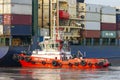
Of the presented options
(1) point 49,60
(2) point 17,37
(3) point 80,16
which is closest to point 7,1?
(2) point 17,37

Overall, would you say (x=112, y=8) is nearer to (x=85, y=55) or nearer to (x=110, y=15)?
(x=110, y=15)

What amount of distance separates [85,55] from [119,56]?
353 inches

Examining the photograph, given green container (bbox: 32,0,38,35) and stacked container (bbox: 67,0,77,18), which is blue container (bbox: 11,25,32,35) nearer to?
green container (bbox: 32,0,38,35)

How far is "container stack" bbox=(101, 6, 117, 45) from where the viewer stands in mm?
81675

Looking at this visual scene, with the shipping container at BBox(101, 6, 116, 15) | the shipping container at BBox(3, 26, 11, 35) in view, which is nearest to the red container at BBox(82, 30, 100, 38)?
the shipping container at BBox(101, 6, 116, 15)

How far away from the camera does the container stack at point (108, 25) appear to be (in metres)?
81.7

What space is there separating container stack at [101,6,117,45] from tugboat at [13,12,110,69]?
16980 mm

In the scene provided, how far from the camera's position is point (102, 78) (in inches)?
1777

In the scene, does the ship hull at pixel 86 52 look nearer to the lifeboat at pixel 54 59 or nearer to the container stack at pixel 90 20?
the lifeboat at pixel 54 59

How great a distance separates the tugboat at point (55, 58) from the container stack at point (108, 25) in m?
17.0

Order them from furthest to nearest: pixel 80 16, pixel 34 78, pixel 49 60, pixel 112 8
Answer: pixel 112 8, pixel 80 16, pixel 49 60, pixel 34 78

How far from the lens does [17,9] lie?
219ft

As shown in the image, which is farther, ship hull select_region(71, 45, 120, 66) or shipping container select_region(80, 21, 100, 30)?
shipping container select_region(80, 21, 100, 30)

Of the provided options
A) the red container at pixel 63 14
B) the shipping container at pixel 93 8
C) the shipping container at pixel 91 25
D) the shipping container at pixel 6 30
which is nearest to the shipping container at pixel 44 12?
the red container at pixel 63 14
